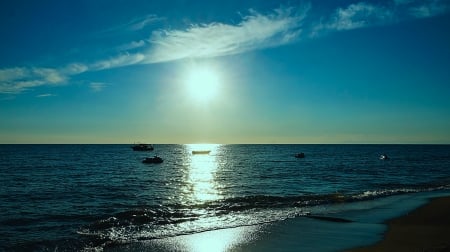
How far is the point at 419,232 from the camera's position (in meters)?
17.4

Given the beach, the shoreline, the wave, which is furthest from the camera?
the wave

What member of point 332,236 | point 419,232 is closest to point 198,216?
point 332,236

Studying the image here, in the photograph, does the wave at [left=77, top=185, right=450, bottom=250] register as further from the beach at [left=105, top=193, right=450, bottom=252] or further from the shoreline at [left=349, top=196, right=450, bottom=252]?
the shoreline at [left=349, top=196, right=450, bottom=252]

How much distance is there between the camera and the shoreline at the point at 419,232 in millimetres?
14475

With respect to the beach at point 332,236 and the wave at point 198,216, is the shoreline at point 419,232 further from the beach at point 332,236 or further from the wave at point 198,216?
the wave at point 198,216

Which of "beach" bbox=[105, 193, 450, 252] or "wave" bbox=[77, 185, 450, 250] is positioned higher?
"beach" bbox=[105, 193, 450, 252]

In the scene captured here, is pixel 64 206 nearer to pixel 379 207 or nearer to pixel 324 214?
pixel 324 214

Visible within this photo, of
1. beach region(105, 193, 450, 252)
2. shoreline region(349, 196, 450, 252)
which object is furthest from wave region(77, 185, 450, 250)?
shoreline region(349, 196, 450, 252)

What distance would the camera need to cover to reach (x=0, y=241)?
16.7 m

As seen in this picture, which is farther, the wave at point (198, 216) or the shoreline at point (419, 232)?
the wave at point (198, 216)

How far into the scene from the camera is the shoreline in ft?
47.5

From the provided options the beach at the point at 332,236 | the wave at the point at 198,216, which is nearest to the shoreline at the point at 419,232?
the beach at the point at 332,236

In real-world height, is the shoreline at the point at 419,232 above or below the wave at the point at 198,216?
above

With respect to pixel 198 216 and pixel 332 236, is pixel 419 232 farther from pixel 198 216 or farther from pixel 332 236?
pixel 198 216
